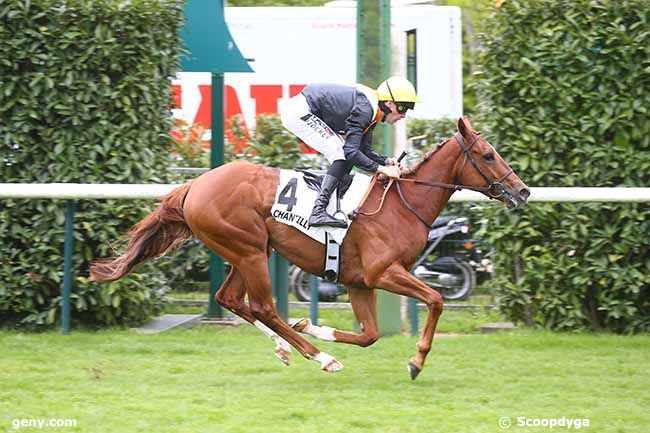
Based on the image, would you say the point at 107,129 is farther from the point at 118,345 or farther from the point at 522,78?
the point at 522,78

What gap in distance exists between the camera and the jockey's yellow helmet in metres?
7.02

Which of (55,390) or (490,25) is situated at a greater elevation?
(490,25)

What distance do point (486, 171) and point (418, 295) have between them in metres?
1.00

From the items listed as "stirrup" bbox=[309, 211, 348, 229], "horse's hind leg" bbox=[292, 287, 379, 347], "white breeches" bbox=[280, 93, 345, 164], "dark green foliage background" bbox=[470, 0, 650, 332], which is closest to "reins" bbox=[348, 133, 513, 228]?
"stirrup" bbox=[309, 211, 348, 229]

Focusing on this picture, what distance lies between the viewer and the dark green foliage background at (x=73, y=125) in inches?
347

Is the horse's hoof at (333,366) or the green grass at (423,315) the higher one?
the horse's hoof at (333,366)

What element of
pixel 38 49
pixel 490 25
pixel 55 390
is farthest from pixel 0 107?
pixel 490 25

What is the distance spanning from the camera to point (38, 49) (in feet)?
29.0

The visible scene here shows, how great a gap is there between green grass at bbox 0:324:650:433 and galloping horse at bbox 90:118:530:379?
38cm

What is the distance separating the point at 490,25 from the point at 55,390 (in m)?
4.86

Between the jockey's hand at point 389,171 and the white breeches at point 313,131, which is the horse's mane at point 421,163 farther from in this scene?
the white breeches at point 313,131

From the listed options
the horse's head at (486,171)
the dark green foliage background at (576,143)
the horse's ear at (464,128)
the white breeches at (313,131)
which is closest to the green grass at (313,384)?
the dark green foliage background at (576,143)

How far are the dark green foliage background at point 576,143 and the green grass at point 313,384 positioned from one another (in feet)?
1.41

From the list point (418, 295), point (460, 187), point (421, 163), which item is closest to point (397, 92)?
point (421, 163)
